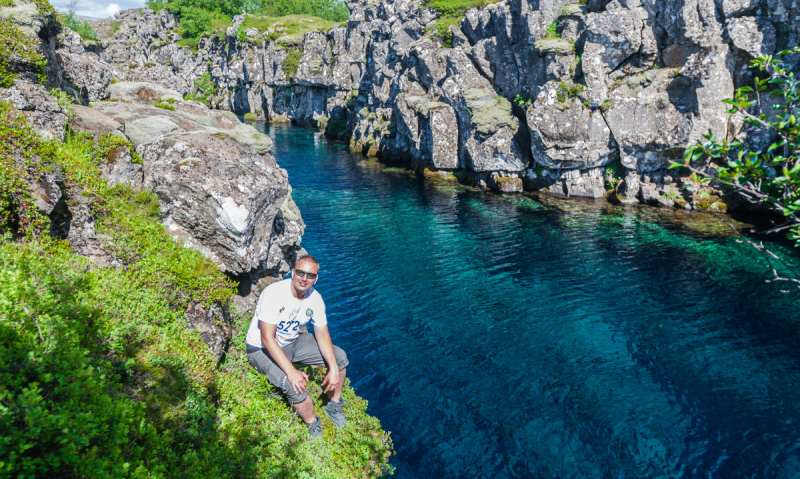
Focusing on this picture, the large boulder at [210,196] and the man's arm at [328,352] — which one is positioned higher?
the large boulder at [210,196]

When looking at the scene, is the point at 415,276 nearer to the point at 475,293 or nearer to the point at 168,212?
the point at 475,293

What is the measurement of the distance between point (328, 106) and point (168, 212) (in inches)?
2908

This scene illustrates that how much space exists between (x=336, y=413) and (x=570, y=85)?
3349 cm

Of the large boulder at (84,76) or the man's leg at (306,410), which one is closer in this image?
the man's leg at (306,410)

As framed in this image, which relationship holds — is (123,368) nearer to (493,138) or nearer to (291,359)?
(291,359)

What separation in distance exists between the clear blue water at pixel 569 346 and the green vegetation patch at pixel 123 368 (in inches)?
124

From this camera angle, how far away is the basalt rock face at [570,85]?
29.0 meters

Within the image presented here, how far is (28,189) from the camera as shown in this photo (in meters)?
8.58

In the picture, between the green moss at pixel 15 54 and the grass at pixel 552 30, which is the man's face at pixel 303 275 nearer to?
the green moss at pixel 15 54

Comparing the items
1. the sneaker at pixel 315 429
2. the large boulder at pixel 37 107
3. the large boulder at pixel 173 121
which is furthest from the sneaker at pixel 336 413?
the large boulder at pixel 37 107

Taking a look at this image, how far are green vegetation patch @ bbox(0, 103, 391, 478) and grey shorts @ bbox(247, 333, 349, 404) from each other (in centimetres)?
72

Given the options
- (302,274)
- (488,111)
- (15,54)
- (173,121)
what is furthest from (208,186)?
(488,111)

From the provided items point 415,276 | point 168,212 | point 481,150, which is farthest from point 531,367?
point 481,150

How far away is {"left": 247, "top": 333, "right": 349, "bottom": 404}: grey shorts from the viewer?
321 inches
